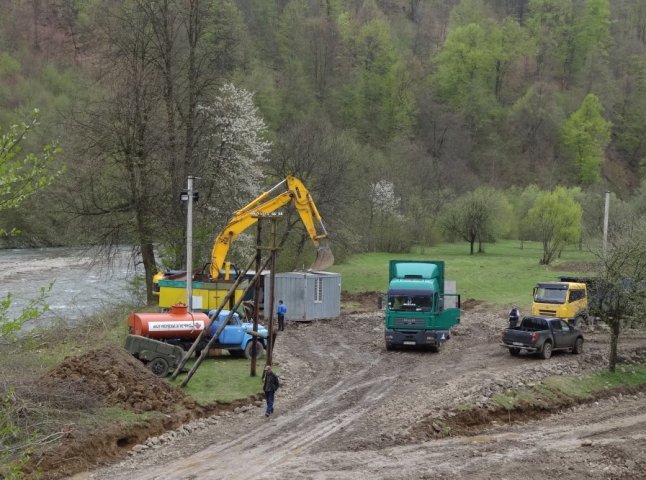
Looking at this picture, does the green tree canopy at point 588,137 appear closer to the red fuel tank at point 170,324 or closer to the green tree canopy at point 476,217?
the green tree canopy at point 476,217

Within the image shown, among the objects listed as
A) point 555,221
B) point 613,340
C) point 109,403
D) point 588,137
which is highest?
point 588,137

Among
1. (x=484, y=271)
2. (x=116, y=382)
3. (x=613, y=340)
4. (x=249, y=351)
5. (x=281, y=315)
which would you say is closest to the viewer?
(x=116, y=382)

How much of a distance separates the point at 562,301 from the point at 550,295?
696mm

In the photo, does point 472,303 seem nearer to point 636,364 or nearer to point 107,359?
point 636,364

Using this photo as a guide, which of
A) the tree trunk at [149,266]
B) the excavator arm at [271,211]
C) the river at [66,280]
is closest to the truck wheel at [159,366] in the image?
the excavator arm at [271,211]

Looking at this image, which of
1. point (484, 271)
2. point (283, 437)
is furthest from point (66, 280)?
point (283, 437)

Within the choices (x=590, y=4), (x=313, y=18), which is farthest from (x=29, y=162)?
(x=590, y=4)

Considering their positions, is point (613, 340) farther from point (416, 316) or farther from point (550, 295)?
point (416, 316)

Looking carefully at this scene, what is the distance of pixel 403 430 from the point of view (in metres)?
20.1

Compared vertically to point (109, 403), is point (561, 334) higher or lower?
higher

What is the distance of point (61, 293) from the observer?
45.8 m

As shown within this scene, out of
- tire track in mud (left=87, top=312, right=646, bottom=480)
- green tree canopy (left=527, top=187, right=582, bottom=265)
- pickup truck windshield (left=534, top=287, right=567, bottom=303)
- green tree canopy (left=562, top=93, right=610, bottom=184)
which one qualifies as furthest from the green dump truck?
green tree canopy (left=562, top=93, right=610, bottom=184)

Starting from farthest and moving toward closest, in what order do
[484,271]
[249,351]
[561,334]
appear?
[484,271] → [561,334] → [249,351]

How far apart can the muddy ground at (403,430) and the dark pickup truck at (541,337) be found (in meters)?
0.55
